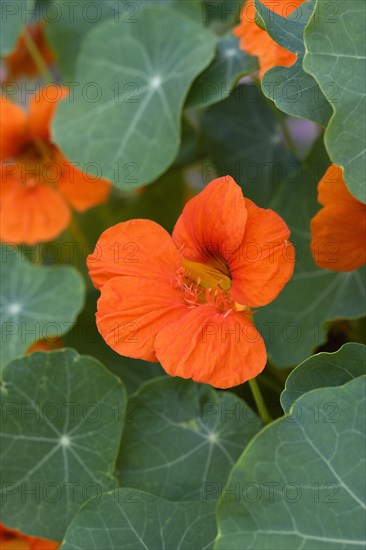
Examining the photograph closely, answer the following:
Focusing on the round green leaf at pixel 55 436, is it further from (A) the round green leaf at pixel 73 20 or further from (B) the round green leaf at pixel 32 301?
(A) the round green leaf at pixel 73 20

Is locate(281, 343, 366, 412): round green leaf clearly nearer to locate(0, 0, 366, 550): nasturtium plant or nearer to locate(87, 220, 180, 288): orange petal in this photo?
locate(0, 0, 366, 550): nasturtium plant

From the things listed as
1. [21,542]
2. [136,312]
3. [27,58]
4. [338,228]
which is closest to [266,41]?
[338,228]

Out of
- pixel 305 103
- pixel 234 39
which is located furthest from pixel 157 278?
Answer: pixel 234 39

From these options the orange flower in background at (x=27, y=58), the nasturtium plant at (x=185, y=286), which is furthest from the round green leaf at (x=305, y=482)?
the orange flower in background at (x=27, y=58)

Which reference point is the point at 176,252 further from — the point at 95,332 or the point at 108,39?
the point at 108,39

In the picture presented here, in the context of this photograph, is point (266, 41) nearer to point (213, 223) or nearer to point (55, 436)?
point (213, 223)

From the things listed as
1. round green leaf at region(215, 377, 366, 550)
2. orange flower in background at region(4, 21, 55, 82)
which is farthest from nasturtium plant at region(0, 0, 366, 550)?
orange flower in background at region(4, 21, 55, 82)
